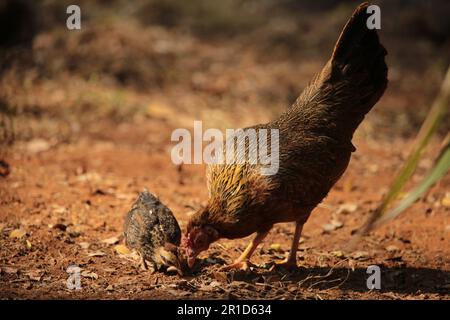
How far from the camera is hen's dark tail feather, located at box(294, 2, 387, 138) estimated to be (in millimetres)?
4965

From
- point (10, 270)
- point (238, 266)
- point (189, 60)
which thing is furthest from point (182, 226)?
point (189, 60)

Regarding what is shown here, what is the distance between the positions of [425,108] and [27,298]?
768 cm

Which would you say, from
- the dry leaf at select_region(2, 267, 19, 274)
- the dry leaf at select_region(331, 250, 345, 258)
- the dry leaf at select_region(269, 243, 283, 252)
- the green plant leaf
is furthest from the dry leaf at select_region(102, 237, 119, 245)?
the green plant leaf

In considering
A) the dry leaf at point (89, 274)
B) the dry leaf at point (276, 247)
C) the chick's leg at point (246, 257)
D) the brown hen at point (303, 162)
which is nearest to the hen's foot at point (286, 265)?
the brown hen at point (303, 162)

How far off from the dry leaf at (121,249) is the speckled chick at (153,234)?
18 cm

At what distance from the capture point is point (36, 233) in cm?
511

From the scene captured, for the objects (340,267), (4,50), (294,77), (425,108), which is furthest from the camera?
(294,77)

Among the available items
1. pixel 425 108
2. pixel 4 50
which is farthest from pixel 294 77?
pixel 4 50

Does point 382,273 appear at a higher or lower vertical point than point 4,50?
lower

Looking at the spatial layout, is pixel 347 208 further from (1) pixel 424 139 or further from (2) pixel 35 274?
(1) pixel 424 139

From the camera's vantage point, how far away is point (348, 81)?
16.6 ft

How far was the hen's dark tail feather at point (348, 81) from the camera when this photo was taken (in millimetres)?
4965

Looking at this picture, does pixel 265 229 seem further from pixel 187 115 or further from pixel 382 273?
pixel 187 115

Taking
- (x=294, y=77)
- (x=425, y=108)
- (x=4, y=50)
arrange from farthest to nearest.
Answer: (x=294, y=77), (x=425, y=108), (x=4, y=50)
